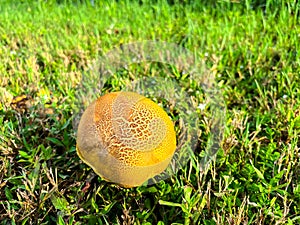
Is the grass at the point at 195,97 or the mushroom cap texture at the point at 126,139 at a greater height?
the mushroom cap texture at the point at 126,139

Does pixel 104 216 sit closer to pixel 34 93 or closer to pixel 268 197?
pixel 268 197

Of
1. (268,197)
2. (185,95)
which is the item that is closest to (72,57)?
(185,95)

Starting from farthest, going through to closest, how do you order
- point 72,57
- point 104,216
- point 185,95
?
point 72,57, point 185,95, point 104,216

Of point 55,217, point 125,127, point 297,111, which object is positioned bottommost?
point 55,217

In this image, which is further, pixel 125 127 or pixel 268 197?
pixel 268 197

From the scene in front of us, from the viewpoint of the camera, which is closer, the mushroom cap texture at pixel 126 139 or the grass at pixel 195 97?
the mushroom cap texture at pixel 126 139

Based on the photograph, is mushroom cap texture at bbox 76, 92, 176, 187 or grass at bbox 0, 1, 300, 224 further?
grass at bbox 0, 1, 300, 224
